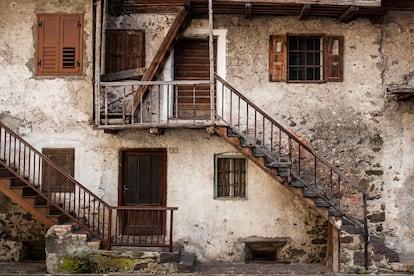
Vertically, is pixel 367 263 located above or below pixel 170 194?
below

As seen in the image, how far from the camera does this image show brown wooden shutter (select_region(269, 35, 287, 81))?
12742mm

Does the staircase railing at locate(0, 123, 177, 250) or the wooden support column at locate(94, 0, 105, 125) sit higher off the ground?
the wooden support column at locate(94, 0, 105, 125)

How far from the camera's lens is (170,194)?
41.2ft

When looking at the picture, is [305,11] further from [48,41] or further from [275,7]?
[48,41]

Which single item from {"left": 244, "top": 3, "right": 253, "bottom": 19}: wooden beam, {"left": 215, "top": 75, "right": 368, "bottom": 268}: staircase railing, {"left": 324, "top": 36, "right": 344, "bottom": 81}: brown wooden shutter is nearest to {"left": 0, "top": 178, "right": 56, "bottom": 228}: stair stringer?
{"left": 215, "top": 75, "right": 368, "bottom": 268}: staircase railing

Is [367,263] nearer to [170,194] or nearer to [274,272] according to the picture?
[274,272]

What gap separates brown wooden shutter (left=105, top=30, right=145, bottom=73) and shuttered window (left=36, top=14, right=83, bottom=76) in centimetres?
72

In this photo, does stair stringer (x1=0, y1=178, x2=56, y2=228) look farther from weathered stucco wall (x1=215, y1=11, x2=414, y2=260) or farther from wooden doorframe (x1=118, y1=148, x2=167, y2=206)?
weathered stucco wall (x1=215, y1=11, x2=414, y2=260)

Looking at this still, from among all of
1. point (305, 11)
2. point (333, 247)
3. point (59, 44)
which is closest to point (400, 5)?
point (305, 11)

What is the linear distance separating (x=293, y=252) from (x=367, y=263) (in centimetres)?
188

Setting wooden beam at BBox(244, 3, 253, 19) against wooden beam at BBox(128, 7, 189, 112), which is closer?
wooden beam at BBox(244, 3, 253, 19)

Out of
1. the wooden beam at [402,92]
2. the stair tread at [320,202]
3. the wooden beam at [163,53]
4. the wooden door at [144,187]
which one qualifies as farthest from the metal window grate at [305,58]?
the wooden door at [144,187]

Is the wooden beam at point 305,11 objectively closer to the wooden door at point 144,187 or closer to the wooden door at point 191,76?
the wooden door at point 191,76

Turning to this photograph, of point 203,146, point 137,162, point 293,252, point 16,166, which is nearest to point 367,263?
point 293,252
